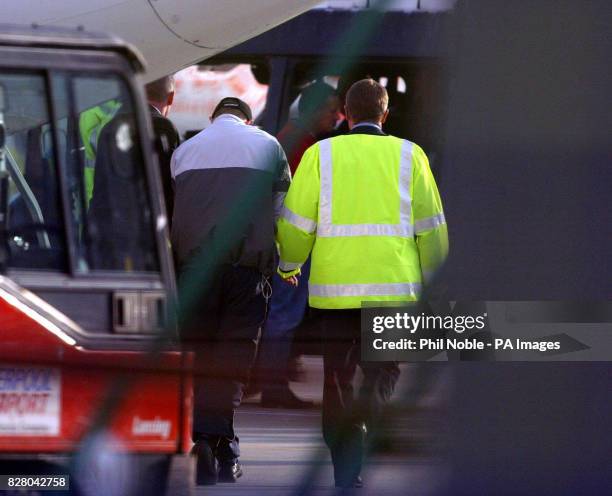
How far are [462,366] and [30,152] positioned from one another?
1.71 meters

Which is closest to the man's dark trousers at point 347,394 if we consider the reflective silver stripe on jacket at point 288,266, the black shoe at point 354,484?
the black shoe at point 354,484

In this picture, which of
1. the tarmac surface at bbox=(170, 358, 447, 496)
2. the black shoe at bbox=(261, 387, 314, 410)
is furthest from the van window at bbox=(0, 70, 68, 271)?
the black shoe at bbox=(261, 387, 314, 410)

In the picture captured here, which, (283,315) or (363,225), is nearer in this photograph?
(363,225)

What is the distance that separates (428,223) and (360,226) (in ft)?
0.81

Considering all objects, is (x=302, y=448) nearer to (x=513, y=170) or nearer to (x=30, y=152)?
(x=513, y=170)

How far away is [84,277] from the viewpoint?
4531 millimetres

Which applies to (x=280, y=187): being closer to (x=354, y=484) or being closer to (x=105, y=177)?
(x=354, y=484)

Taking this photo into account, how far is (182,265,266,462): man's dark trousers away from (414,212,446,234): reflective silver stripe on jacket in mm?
765

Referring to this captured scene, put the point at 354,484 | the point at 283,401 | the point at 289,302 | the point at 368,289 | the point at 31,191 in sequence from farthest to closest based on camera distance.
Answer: the point at 289,302 → the point at 283,401 → the point at 354,484 → the point at 368,289 → the point at 31,191

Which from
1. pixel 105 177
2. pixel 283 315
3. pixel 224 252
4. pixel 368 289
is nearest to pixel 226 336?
pixel 224 252

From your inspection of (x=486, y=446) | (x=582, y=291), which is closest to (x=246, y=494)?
(x=486, y=446)

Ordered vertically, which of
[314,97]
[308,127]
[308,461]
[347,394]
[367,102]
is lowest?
[308,461]

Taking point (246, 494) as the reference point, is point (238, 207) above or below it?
above

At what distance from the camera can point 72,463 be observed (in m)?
4.29
